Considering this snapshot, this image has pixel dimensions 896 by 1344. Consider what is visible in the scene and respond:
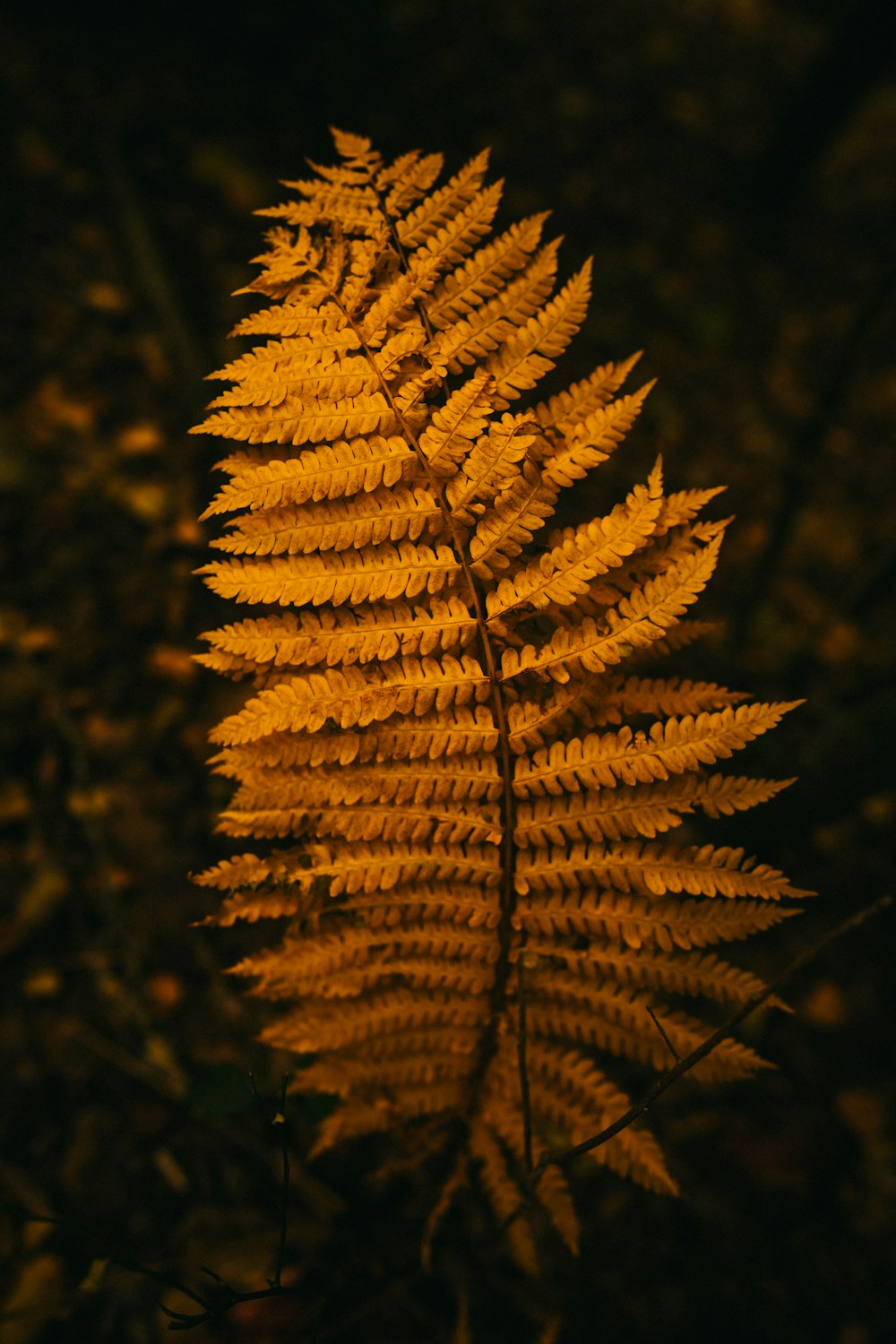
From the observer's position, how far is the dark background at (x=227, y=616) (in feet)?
6.29

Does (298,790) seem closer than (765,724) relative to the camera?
No

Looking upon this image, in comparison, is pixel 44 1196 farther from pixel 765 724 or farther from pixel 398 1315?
pixel 765 724

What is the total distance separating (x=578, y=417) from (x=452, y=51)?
401 centimetres

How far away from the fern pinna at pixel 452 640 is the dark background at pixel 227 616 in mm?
736

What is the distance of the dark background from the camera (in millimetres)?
1918

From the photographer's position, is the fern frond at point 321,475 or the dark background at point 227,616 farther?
the dark background at point 227,616

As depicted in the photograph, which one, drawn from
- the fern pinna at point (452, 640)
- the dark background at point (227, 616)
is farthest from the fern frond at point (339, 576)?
the dark background at point (227, 616)

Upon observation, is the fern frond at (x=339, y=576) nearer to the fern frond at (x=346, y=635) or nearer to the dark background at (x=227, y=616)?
the fern frond at (x=346, y=635)

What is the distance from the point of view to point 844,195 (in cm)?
472

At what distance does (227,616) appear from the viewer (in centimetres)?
229

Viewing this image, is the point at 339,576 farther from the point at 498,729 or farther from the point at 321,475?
the point at 498,729

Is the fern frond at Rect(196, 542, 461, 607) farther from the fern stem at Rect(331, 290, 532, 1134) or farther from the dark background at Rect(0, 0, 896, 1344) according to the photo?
the dark background at Rect(0, 0, 896, 1344)

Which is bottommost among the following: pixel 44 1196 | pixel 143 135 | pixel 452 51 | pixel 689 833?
pixel 44 1196

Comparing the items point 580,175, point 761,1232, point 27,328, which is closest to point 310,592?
point 761,1232
